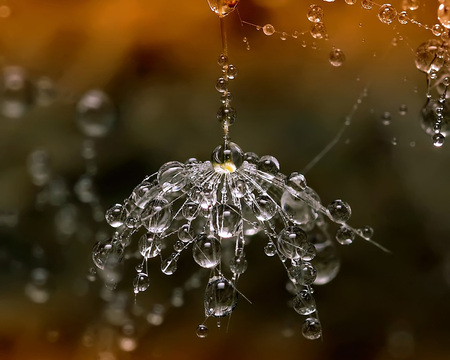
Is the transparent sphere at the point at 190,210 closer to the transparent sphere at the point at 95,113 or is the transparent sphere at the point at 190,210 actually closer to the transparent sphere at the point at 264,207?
the transparent sphere at the point at 264,207

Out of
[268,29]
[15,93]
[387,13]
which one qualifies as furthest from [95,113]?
[387,13]

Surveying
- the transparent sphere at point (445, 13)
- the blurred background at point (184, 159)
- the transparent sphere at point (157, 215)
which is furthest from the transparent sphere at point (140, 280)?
the transparent sphere at point (445, 13)

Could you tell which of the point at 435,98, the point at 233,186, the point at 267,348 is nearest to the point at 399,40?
the point at 435,98

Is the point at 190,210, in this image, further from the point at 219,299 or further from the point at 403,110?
the point at 403,110

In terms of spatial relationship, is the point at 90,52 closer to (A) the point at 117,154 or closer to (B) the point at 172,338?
(A) the point at 117,154

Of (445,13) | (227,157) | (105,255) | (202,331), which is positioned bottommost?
(202,331)

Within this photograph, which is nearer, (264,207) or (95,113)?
(264,207)
